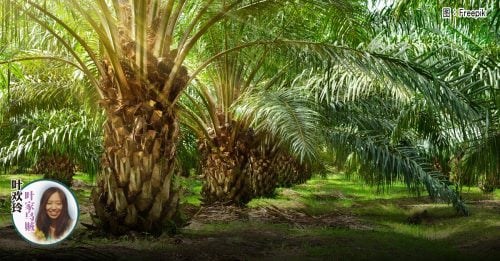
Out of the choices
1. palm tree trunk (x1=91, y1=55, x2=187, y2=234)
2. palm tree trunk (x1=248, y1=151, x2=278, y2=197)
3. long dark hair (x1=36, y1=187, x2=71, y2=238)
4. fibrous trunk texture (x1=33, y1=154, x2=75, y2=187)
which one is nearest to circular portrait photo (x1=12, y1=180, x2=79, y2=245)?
long dark hair (x1=36, y1=187, x2=71, y2=238)

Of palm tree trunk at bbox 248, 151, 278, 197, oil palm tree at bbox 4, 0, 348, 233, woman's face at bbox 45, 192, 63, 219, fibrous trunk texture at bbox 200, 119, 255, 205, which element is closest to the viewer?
woman's face at bbox 45, 192, 63, 219

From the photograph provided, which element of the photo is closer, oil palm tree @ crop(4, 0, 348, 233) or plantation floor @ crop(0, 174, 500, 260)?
plantation floor @ crop(0, 174, 500, 260)

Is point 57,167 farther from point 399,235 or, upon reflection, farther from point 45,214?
point 45,214

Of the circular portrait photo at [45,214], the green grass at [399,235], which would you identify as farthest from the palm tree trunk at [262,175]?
the circular portrait photo at [45,214]

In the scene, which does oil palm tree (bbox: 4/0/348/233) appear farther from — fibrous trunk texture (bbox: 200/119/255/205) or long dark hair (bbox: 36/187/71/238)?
fibrous trunk texture (bbox: 200/119/255/205)

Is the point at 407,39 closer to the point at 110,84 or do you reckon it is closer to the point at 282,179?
the point at 110,84

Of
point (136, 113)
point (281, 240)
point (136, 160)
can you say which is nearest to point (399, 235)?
point (281, 240)

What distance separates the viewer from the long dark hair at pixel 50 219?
4.39m

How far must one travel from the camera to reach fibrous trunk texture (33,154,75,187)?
45.8 feet

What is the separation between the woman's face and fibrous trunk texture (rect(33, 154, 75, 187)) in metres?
9.91

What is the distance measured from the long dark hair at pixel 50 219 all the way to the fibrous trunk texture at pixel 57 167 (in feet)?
32.4

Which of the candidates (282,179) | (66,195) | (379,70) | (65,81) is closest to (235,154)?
(65,81)

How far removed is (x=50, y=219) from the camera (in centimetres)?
440

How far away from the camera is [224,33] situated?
26.7ft
